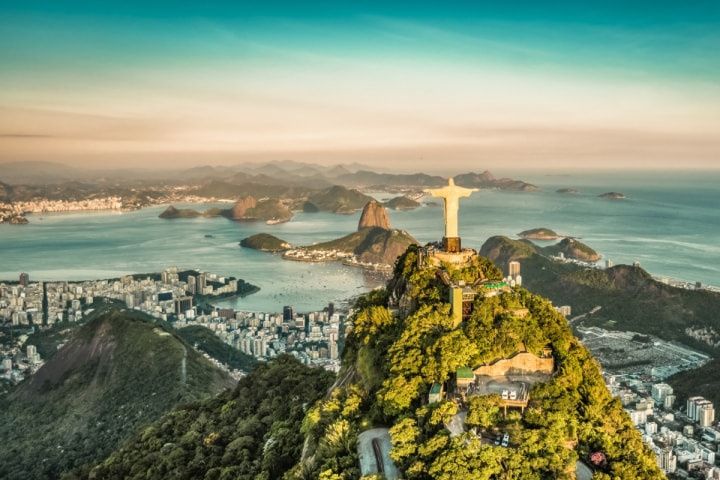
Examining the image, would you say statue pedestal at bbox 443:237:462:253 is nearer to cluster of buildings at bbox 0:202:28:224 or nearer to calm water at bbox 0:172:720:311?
calm water at bbox 0:172:720:311

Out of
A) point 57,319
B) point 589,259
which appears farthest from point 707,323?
point 57,319

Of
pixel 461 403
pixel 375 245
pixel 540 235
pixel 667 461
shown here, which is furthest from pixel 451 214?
pixel 540 235

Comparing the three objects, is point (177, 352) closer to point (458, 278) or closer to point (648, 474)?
point (458, 278)

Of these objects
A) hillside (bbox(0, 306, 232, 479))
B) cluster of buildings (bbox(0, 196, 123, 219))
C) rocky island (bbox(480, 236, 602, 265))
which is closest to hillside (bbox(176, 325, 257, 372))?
hillside (bbox(0, 306, 232, 479))

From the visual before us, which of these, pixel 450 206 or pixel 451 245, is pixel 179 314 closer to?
pixel 451 245

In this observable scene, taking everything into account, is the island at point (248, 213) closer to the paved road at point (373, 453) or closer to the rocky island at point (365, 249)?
the rocky island at point (365, 249)

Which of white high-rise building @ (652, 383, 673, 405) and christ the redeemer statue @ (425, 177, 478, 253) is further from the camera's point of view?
white high-rise building @ (652, 383, 673, 405)
